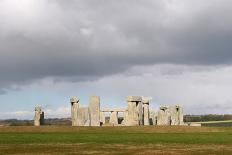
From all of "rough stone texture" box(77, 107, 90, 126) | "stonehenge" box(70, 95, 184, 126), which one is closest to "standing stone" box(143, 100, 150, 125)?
"stonehenge" box(70, 95, 184, 126)

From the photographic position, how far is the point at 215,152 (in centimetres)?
2283

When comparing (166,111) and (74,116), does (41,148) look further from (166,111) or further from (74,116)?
(166,111)

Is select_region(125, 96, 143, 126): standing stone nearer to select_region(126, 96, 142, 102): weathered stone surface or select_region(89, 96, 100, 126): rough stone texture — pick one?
select_region(126, 96, 142, 102): weathered stone surface

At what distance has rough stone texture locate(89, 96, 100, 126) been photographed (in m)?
52.8

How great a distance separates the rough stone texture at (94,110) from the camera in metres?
52.8

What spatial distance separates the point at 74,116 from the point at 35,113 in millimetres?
4553

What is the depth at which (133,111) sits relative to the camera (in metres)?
53.3

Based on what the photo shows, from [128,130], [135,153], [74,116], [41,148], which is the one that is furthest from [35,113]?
[135,153]

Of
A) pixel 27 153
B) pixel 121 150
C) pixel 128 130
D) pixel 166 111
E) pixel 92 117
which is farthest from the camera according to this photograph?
pixel 166 111

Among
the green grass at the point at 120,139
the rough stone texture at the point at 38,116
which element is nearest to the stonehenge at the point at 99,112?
the rough stone texture at the point at 38,116

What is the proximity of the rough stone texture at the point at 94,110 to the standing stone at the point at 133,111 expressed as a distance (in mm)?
3334

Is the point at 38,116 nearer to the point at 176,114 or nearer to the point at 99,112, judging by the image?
the point at 99,112

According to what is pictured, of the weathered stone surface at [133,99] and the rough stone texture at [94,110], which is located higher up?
the weathered stone surface at [133,99]

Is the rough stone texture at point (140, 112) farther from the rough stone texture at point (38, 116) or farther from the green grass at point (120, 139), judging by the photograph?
the green grass at point (120, 139)
